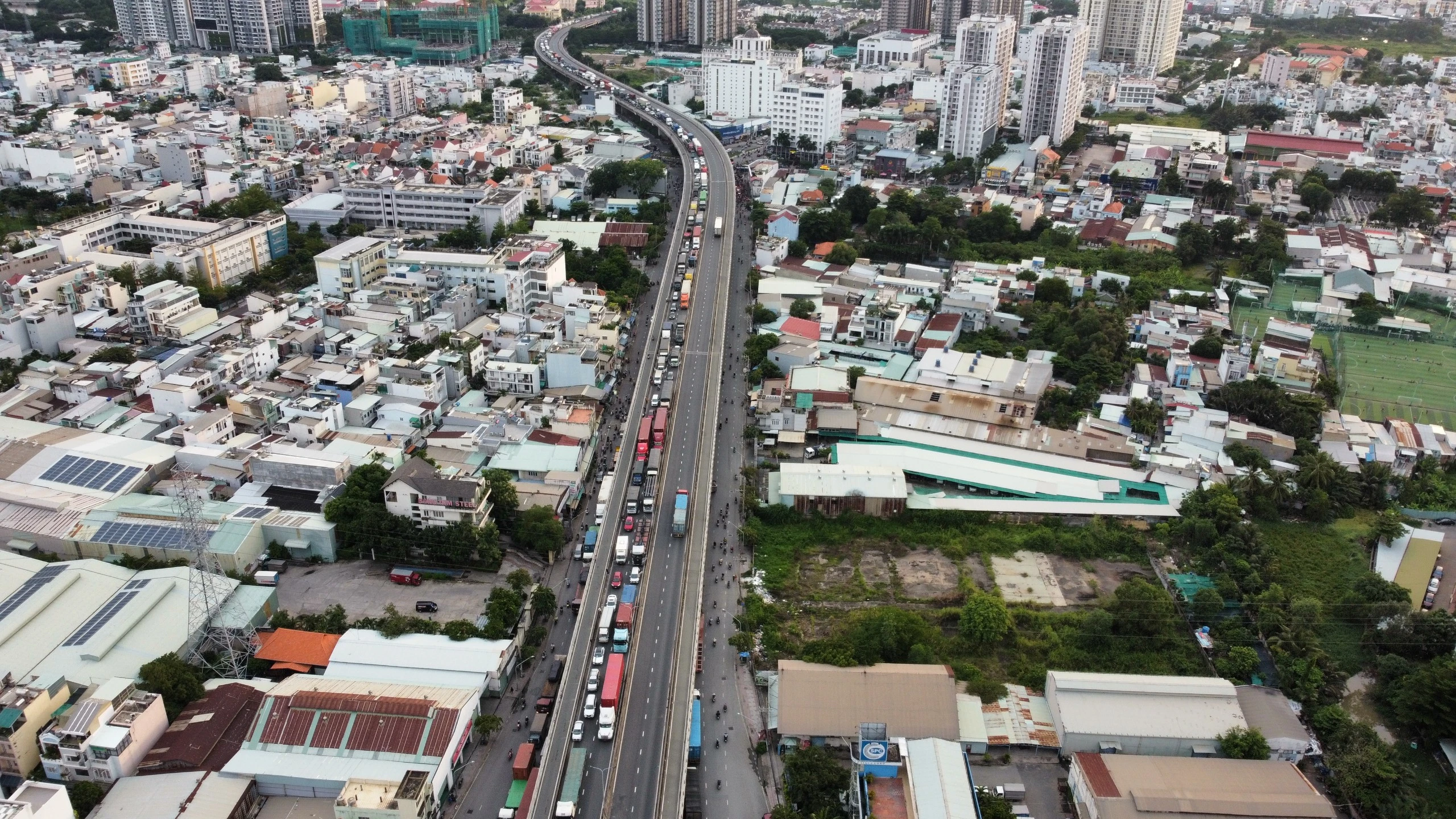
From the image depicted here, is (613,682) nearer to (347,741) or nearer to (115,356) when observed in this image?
(347,741)

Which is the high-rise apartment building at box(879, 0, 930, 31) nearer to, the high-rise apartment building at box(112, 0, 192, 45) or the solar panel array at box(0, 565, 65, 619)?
the high-rise apartment building at box(112, 0, 192, 45)

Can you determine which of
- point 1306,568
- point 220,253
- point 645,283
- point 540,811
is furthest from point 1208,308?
point 220,253

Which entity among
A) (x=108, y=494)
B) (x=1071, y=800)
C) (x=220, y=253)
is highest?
(x=220, y=253)

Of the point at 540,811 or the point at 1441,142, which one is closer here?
the point at 540,811

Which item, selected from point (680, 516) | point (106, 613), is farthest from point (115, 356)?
point (680, 516)

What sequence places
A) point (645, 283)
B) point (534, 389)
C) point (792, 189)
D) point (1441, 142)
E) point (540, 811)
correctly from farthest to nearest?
1. point (1441, 142)
2. point (792, 189)
3. point (645, 283)
4. point (534, 389)
5. point (540, 811)

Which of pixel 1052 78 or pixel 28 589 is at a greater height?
pixel 1052 78

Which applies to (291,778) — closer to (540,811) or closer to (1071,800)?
(540,811)

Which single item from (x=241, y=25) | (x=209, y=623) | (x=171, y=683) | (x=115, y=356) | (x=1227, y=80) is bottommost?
(x=171, y=683)
